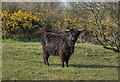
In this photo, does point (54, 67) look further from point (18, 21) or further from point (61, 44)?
point (18, 21)

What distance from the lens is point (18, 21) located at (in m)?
22.8

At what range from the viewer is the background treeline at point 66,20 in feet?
44.3

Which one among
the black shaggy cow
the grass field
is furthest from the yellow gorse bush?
the black shaggy cow

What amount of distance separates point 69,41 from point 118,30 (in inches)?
119

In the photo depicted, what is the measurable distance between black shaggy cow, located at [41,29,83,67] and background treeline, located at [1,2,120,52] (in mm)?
2197

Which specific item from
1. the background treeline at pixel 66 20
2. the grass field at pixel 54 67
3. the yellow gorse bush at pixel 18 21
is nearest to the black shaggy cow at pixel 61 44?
the grass field at pixel 54 67

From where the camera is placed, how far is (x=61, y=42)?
39.8ft

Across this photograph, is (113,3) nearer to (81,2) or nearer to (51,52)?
(81,2)

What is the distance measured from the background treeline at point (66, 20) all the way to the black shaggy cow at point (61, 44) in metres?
2.20

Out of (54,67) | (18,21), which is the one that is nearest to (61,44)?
(54,67)

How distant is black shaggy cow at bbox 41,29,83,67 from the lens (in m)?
11.6

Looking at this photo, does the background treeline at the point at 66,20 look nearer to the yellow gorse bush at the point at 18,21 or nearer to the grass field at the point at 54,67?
the yellow gorse bush at the point at 18,21

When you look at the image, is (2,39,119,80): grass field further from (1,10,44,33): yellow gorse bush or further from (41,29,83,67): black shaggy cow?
(1,10,44,33): yellow gorse bush

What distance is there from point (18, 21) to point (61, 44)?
11.4m
